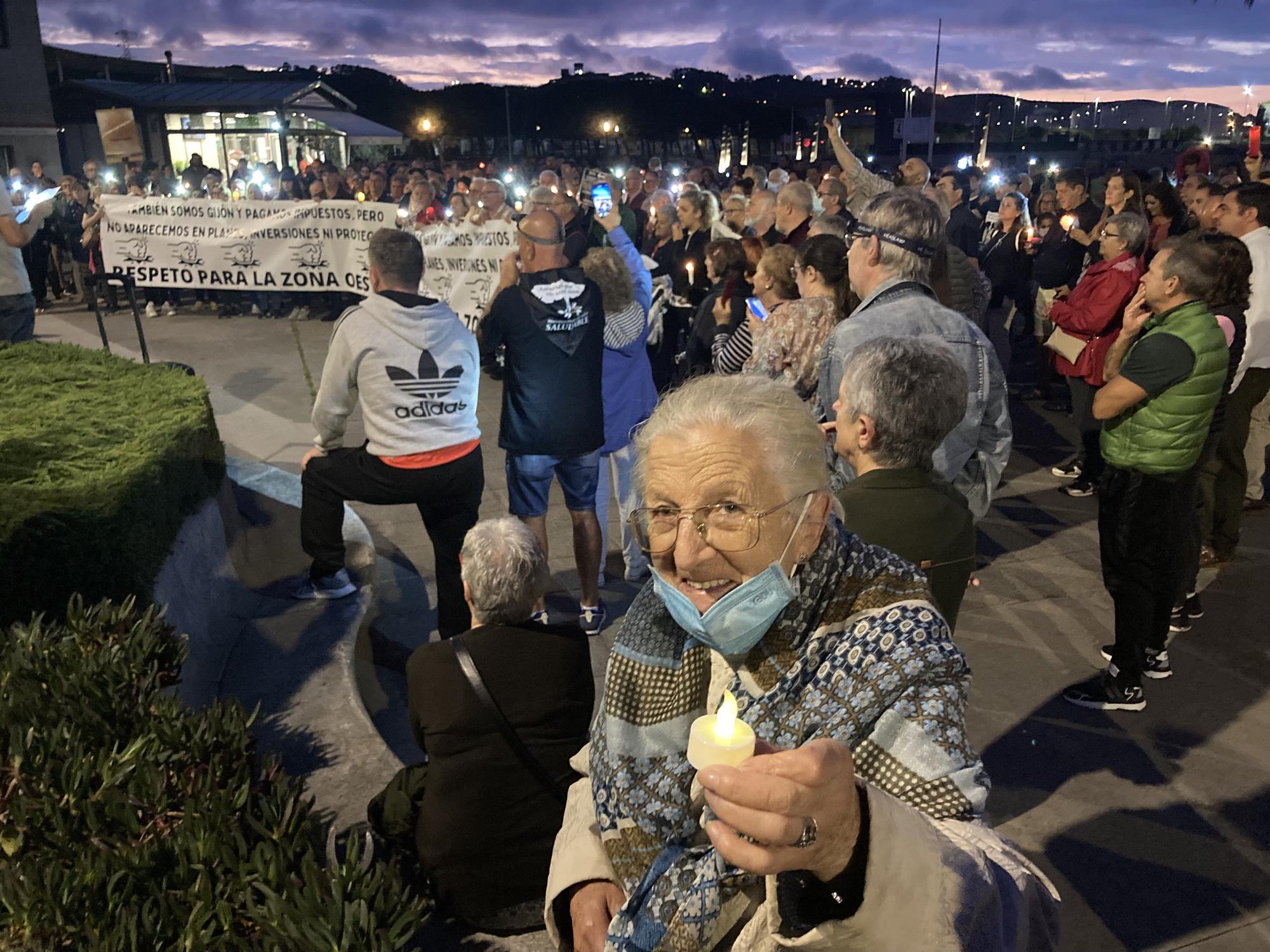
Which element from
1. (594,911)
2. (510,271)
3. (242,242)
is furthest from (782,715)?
(242,242)

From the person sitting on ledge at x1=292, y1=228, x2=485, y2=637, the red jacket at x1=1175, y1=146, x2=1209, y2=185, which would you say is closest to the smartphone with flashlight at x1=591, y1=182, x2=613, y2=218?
the person sitting on ledge at x1=292, y1=228, x2=485, y2=637

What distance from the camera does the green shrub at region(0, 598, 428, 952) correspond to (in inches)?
86.6

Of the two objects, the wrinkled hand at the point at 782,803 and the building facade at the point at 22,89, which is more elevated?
the building facade at the point at 22,89

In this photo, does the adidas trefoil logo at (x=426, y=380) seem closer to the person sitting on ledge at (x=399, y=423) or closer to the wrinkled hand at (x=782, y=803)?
the person sitting on ledge at (x=399, y=423)

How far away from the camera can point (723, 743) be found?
108 cm

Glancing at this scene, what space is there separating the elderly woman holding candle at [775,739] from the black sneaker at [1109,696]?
11.9 ft

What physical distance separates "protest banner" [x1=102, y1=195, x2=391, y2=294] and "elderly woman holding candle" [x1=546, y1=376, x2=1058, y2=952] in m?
11.3

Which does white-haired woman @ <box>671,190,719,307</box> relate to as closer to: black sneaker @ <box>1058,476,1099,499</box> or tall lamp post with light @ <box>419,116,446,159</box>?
black sneaker @ <box>1058,476,1099,499</box>

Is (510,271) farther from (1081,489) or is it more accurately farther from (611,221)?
(1081,489)

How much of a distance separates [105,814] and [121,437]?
112 inches

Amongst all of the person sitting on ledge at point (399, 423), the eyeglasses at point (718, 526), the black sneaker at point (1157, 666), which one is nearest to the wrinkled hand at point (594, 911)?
the eyeglasses at point (718, 526)

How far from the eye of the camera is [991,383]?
376cm

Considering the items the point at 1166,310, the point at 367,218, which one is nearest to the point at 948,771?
the point at 1166,310

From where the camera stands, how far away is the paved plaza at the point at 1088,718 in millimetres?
3588
